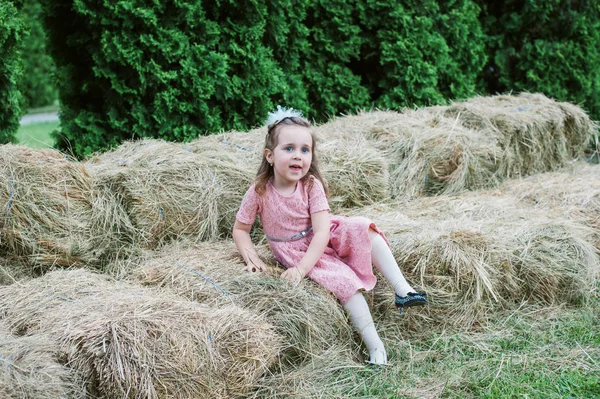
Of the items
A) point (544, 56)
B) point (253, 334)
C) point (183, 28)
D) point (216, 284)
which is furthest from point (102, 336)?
point (544, 56)

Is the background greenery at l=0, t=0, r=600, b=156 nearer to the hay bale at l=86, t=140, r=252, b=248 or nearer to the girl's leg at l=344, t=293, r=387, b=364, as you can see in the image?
the hay bale at l=86, t=140, r=252, b=248

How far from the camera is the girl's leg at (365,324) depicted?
11.8ft

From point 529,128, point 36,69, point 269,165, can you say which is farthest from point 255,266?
point 36,69

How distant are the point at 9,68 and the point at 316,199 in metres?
3.32

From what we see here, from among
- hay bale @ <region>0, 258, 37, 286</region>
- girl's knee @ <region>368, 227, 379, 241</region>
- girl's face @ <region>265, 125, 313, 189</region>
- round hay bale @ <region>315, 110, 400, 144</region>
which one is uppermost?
girl's face @ <region>265, 125, 313, 189</region>

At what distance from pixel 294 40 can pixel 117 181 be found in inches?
138

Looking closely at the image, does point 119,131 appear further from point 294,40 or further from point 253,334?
point 253,334

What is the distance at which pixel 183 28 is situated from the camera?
20.3ft

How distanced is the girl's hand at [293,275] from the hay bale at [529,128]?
326 cm

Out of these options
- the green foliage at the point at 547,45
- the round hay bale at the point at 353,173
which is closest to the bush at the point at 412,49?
the green foliage at the point at 547,45

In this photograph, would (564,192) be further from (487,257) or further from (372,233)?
(372,233)

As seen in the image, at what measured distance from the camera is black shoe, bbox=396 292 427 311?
3664 millimetres

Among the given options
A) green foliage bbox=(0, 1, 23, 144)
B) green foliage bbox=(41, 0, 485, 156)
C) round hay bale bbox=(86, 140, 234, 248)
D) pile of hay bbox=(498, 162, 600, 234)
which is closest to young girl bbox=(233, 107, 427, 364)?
round hay bale bbox=(86, 140, 234, 248)

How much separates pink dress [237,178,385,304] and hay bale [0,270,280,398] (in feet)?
2.20
